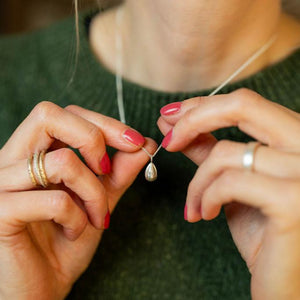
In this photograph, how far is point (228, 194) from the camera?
2.02ft

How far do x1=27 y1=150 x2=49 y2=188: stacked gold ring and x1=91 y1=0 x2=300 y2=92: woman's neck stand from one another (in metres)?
0.42

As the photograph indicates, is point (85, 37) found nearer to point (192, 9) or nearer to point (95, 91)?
point (95, 91)

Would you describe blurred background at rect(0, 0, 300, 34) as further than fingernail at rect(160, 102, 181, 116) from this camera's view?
Yes

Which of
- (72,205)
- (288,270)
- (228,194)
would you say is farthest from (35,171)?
(288,270)

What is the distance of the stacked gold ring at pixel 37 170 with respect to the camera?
2.23ft

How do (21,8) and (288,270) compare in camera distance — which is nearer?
(288,270)

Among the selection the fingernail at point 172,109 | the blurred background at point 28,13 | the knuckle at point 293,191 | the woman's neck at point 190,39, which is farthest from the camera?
the blurred background at point 28,13

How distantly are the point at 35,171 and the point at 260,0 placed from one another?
23.4 inches

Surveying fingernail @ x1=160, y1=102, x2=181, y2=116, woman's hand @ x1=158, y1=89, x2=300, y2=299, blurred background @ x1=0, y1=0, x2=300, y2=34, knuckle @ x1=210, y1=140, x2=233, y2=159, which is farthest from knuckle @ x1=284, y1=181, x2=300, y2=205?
blurred background @ x1=0, y1=0, x2=300, y2=34

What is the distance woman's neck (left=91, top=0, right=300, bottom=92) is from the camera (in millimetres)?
848

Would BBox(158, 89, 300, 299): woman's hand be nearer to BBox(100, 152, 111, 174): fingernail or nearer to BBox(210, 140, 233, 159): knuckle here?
BBox(210, 140, 233, 159): knuckle

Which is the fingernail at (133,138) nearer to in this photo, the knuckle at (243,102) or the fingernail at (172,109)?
the fingernail at (172,109)

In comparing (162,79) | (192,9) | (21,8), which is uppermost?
(192,9)

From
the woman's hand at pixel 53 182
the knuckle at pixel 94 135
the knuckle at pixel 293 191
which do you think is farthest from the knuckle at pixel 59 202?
the knuckle at pixel 293 191
